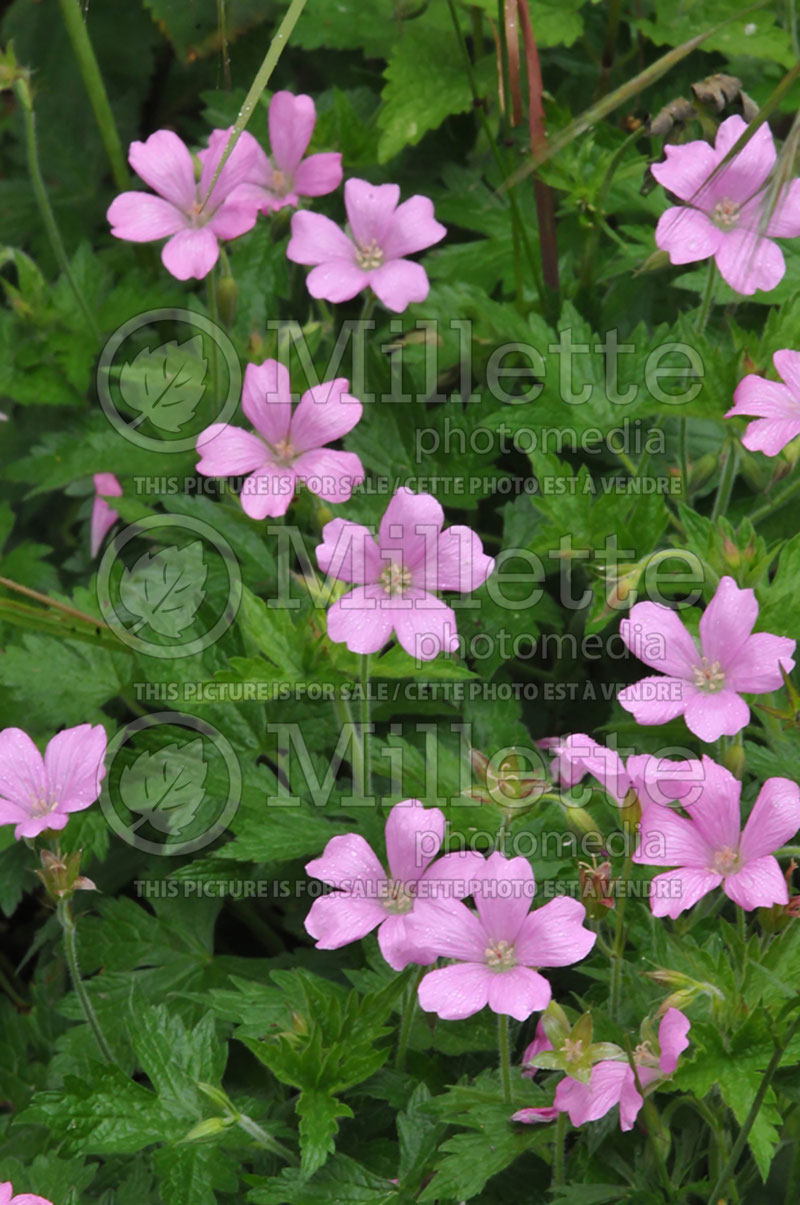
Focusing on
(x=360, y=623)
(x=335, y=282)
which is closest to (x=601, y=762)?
(x=360, y=623)

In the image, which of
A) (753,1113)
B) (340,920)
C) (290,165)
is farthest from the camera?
(290,165)

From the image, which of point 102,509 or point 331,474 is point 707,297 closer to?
point 331,474

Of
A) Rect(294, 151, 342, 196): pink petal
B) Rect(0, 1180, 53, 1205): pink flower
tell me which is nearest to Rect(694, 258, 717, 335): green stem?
Rect(294, 151, 342, 196): pink petal

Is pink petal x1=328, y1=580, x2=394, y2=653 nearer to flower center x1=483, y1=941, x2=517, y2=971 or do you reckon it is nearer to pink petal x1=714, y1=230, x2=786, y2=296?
flower center x1=483, y1=941, x2=517, y2=971

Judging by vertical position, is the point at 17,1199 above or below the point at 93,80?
below

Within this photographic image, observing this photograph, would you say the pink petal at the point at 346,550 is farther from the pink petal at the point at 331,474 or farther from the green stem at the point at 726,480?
→ the green stem at the point at 726,480

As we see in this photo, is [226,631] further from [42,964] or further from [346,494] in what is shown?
[42,964]
